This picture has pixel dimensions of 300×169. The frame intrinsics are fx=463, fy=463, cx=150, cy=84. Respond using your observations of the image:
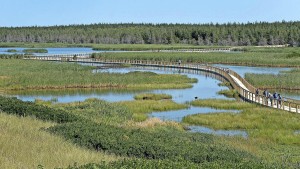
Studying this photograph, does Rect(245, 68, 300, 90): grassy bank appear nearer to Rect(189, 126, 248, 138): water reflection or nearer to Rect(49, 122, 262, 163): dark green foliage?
Rect(189, 126, 248, 138): water reflection

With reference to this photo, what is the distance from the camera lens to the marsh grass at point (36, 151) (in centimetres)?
1169

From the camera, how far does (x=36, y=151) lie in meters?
13.0

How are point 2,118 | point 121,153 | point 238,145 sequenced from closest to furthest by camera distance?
1. point 121,153
2. point 2,118
3. point 238,145

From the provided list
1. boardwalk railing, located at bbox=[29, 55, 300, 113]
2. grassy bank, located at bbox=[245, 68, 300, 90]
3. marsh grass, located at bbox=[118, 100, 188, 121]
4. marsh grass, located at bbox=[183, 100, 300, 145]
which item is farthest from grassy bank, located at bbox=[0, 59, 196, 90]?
marsh grass, located at bbox=[183, 100, 300, 145]

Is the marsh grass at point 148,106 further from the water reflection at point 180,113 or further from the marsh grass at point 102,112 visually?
the marsh grass at point 102,112

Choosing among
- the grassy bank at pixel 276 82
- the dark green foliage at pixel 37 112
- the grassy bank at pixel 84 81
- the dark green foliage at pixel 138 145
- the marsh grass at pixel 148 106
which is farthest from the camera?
the grassy bank at pixel 84 81

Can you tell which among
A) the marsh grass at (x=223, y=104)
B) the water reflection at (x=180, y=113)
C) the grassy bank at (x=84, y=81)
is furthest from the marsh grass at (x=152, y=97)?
the grassy bank at (x=84, y=81)

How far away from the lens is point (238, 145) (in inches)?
895

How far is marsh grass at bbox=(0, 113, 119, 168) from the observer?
38.3 feet

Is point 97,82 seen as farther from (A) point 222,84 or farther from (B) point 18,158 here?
(B) point 18,158

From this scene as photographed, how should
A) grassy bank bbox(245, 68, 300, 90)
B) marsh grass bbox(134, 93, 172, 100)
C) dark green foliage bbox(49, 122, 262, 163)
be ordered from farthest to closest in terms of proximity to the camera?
1. grassy bank bbox(245, 68, 300, 90)
2. marsh grass bbox(134, 93, 172, 100)
3. dark green foliage bbox(49, 122, 262, 163)

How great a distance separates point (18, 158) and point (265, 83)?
153 ft

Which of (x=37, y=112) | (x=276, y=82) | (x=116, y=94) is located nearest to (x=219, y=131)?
(x=37, y=112)

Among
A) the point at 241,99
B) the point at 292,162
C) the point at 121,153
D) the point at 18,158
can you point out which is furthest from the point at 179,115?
the point at 18,158
